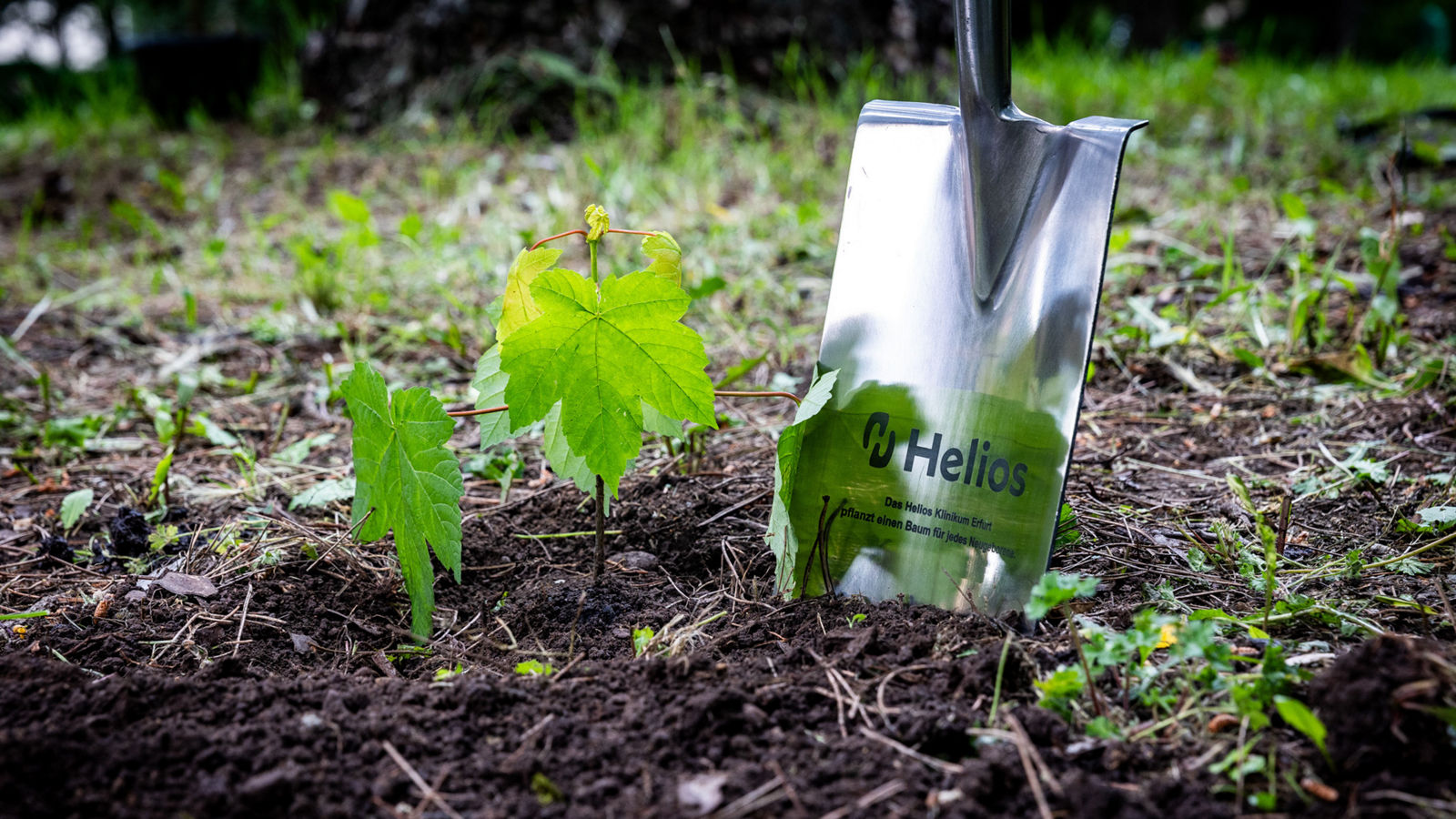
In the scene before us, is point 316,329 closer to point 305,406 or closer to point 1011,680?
point 305,406

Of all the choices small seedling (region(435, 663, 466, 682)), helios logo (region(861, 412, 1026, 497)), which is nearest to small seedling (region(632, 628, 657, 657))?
small seedling (region(435, 663, 466, 682))

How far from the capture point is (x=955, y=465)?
1218mm

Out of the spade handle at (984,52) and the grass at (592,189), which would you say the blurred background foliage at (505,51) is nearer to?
the grass at (592,189)

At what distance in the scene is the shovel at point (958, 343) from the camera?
117 cm

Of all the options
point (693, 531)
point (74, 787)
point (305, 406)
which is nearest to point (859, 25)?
point (305, 406)

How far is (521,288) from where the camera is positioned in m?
1.20

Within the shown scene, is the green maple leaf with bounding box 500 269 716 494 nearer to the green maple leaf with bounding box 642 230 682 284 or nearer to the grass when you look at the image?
the green maple leaf with bounding box 642 230 682 284

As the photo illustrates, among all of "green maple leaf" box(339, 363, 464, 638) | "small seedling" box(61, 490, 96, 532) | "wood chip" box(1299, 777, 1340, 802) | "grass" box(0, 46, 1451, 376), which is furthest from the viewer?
"grass" box(0, 46, 1451, 376)

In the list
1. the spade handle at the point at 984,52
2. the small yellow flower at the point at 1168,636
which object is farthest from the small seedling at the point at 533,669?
the spade handle at the point at 984,52

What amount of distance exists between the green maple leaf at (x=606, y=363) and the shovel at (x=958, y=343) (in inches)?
10.2

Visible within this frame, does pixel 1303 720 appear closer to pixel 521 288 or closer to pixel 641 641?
pixel 641 641

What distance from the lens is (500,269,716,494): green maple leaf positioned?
1095 millimetres

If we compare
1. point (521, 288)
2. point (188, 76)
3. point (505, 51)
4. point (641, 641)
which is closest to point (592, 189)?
point (505, 51)

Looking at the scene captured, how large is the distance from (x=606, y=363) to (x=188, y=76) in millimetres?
5341
